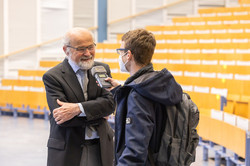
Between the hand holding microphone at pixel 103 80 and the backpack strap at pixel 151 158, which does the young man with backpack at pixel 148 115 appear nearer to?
the backpack strap at pixel 151 158

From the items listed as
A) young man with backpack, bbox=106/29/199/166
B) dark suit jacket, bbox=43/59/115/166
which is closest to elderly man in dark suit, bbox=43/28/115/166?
dark suit jacket, bbox=43/59/115/166

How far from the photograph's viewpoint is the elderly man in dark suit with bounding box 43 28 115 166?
1.43 metres

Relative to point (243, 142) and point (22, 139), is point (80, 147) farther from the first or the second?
point (22, 139)

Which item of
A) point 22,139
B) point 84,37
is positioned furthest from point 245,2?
point 84,37

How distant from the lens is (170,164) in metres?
1.08

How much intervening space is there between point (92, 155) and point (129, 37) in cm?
55

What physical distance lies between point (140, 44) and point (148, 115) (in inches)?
7.9

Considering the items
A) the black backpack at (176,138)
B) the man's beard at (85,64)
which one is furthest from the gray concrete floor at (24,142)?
the black backpack at (176,138)

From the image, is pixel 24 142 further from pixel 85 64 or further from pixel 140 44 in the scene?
pixel 140 44

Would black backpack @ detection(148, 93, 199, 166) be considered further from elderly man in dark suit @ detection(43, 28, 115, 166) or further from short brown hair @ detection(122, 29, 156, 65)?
elderly man in dark suit @ detection(43, 28, 115, 166)

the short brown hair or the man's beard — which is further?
the man's beard

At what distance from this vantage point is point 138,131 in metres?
1.05

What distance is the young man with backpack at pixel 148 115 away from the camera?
1.05 m

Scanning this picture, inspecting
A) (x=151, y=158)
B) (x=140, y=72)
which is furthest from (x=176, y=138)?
(x=140, y=72)
